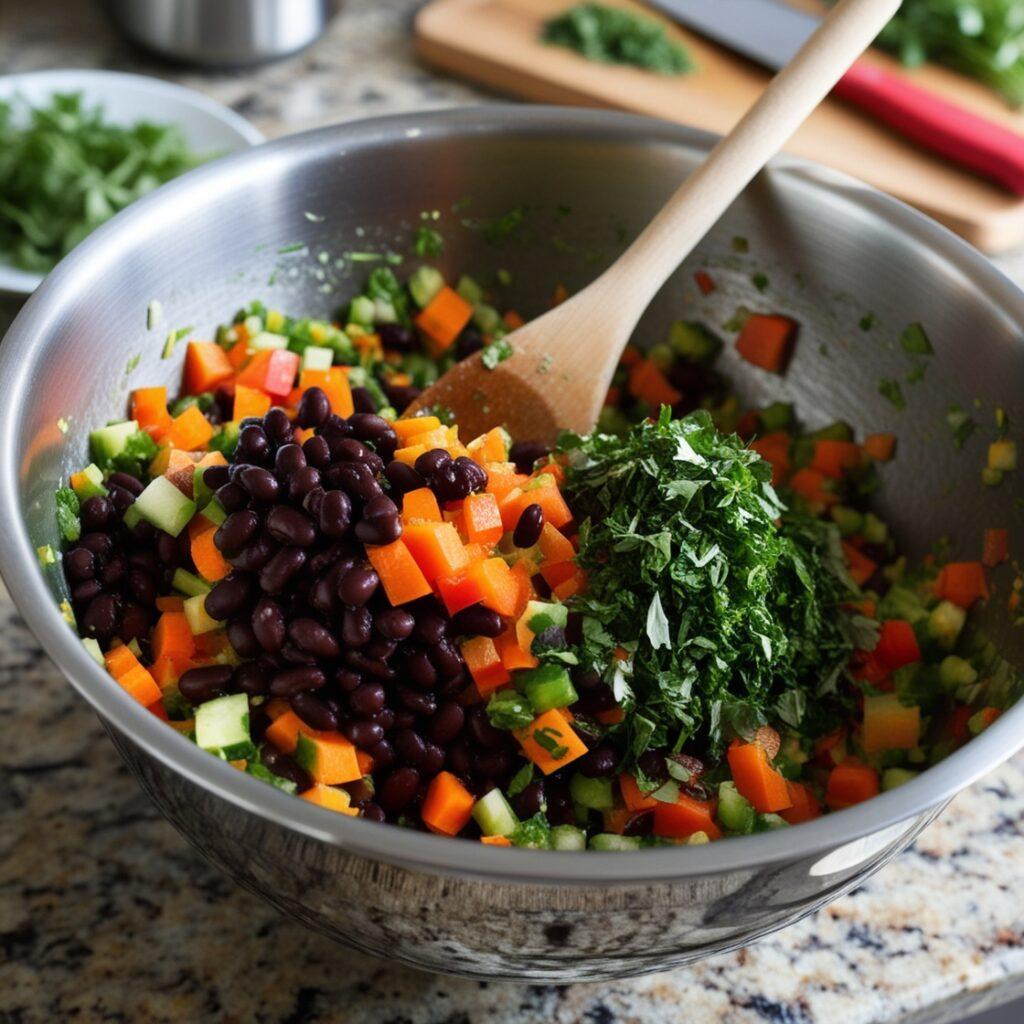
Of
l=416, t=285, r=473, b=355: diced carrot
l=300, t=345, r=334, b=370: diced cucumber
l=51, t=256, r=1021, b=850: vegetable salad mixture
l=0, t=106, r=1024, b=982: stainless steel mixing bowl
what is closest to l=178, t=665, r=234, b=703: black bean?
l=51, t=256, r=1021, b=850: vegetable salad mixture

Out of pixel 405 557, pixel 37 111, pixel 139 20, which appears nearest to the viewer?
pixel 405 557

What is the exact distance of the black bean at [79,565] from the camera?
1714 millimetres

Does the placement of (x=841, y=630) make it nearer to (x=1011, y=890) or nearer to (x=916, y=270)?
(x=1011, y=890)

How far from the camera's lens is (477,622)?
5.44 ft

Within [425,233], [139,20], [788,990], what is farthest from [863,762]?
[139,20]

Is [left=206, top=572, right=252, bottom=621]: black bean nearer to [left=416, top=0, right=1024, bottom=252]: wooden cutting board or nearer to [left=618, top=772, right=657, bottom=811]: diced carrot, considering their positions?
[left=618, top=772, right=657, bottom=811]: diced carrot

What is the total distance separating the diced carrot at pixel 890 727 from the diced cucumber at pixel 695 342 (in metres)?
0.77

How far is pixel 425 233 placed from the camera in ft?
7.52

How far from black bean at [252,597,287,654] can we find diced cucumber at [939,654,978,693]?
1011 millimetres

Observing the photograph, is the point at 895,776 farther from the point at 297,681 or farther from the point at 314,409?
the point at 314,409

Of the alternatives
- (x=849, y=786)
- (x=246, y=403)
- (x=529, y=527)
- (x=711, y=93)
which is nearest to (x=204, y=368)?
(x=246, y=403)

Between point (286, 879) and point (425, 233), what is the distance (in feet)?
4.27

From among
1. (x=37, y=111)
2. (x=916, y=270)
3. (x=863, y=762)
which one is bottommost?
(x=37, y=111)

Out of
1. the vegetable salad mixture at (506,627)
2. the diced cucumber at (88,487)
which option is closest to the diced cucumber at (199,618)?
the vegetable salad mixture at (506,627)
